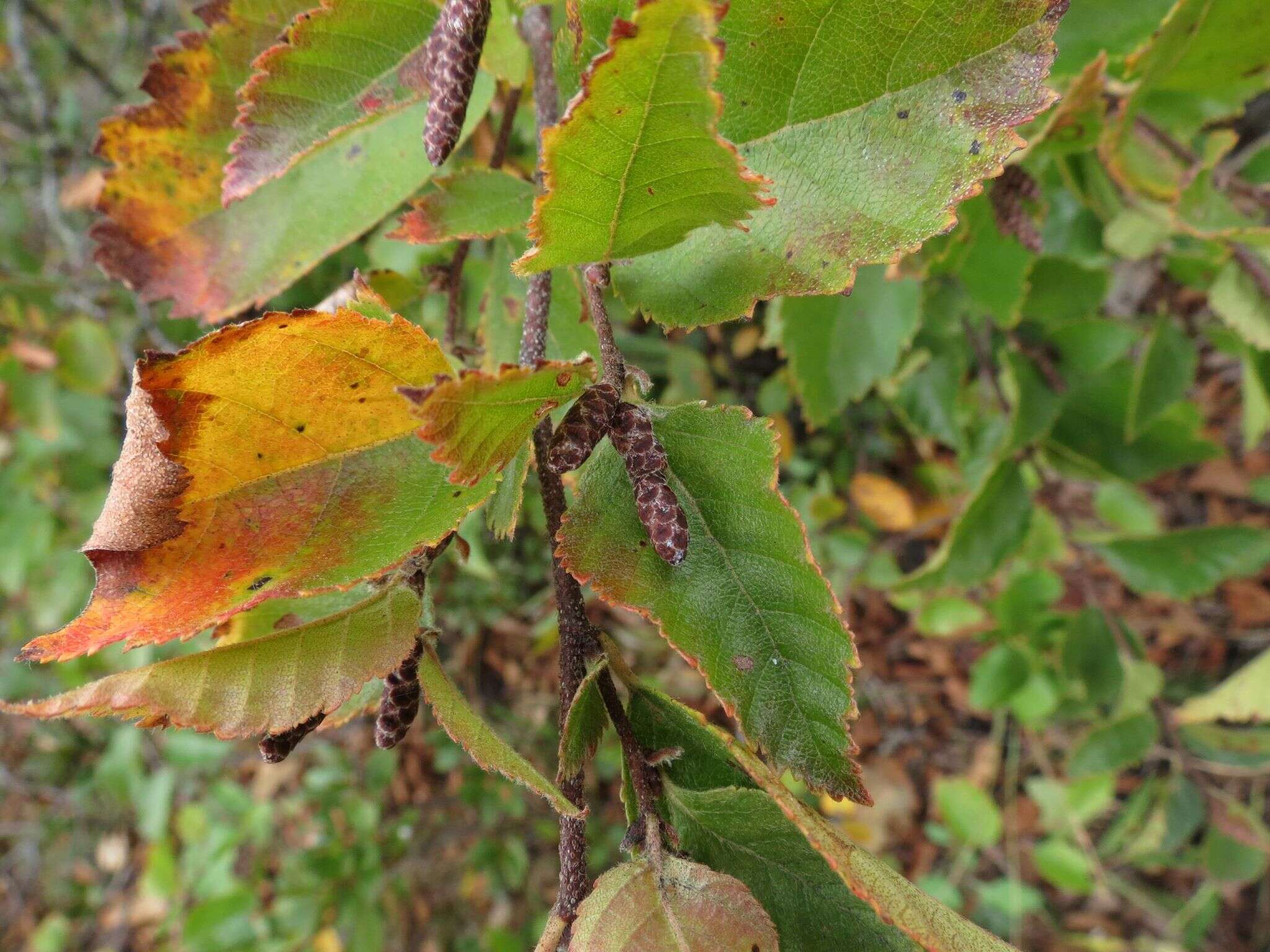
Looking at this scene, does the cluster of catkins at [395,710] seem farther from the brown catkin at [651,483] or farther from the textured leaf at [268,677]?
the brown catkin at [651,483]

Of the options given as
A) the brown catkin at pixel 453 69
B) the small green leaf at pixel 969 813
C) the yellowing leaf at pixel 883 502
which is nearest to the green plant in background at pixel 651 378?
the brown catkin at pixel 453 69

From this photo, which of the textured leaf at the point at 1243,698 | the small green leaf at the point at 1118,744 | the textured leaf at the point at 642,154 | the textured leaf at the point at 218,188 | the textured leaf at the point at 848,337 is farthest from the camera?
the small green leaf at the point at 1118,744

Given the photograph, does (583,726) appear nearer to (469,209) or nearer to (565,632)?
(565,632)

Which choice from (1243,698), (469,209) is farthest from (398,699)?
(1243,698)

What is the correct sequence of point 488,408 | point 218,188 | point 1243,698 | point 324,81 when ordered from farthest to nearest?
point 1243,698
point 218,188
point 324,81
point 488,408

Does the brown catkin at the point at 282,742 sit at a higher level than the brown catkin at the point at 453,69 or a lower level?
lower

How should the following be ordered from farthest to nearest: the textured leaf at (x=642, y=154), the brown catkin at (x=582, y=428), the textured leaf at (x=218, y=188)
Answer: the textured leaf at (x=218, y=188) < the brown catkin at (x=582, y=428) < the textured leaf at (x=642, y=154)

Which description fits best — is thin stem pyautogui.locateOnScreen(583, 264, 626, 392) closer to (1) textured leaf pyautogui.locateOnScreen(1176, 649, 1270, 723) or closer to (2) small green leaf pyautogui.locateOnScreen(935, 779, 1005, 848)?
(1) textured leaf pyautogui.locateOnScreen(1176, 649, 1270, 723)
